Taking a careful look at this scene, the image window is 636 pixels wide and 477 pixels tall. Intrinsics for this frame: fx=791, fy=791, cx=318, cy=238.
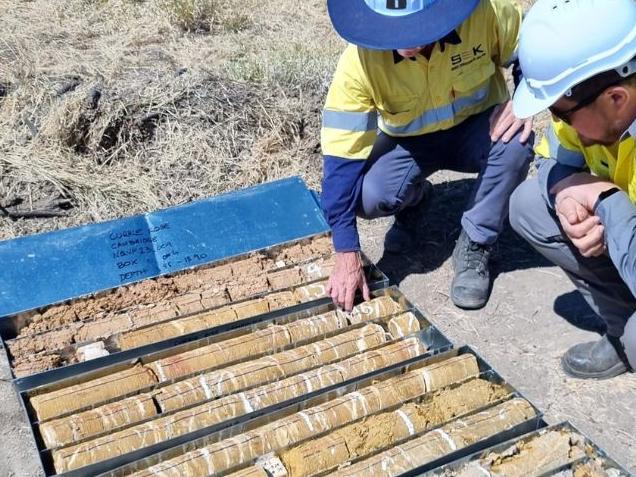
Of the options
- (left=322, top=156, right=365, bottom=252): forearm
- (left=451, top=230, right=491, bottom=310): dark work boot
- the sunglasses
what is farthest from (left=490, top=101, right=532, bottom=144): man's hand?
the sunglasses

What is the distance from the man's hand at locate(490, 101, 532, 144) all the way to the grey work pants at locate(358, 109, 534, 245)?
0.03 metres

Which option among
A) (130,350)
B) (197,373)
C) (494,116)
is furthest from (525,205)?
(130,350)

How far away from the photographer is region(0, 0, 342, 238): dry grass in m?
4.72

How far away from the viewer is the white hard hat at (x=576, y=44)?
94.9 inches

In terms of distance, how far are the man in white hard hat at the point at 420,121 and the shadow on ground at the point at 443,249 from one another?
293mm

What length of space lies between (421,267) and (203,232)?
3.79ft

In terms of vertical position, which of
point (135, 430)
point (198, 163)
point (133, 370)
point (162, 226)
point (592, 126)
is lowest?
point (135, 430)

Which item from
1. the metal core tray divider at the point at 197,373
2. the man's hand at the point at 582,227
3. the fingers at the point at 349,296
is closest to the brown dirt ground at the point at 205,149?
the metal core tray divider at the point at 197,373

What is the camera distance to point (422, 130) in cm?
366

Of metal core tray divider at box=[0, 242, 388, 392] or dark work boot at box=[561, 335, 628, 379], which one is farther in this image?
dark work boot at box=[561, 335, 628, 379]

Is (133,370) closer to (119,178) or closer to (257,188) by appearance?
(257,188)

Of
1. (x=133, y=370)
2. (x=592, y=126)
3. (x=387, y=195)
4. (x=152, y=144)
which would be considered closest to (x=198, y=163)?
(x=152, y=144)

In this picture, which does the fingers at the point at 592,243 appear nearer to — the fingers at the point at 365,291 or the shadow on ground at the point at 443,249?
the fingers at the point at 365,291

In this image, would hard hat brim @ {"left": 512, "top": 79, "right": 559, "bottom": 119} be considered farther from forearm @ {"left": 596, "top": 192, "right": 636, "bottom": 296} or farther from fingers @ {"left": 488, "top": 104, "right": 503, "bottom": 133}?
fingers @ {"left": 488, "top": 104, "right": 503, "bottom": 133}
